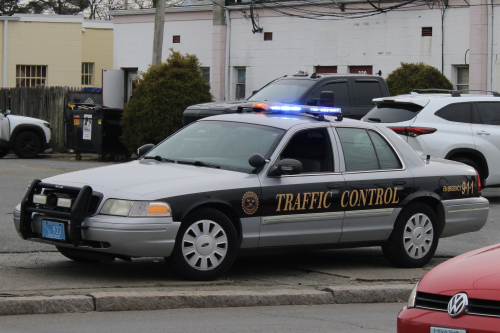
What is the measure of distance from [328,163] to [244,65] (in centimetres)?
2002

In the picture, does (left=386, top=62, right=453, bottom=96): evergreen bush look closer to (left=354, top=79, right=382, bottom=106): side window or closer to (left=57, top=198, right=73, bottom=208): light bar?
(left=354, top=79, right=382, bottom=106): side window

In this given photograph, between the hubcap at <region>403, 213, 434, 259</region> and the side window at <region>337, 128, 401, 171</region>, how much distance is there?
61cm

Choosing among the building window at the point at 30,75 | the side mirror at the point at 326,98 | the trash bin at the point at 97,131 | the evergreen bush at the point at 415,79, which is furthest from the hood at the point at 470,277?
the building window at the point at 30,75

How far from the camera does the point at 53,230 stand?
719 centimetres

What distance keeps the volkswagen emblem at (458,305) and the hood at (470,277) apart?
4cm

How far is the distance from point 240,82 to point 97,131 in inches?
282

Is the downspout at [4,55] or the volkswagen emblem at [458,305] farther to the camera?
the downspout at [4,55]

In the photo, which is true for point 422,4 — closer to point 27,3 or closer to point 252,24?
point 252,24

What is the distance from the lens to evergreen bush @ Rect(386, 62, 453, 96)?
71.5 ft

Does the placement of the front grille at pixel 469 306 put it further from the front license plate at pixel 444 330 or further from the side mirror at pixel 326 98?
the side mirror at pixel 326 98

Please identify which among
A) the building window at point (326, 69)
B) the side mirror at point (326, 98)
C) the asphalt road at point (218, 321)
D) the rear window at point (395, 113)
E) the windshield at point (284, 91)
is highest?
the building window at point (326, 69)

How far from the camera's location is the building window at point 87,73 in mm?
46875

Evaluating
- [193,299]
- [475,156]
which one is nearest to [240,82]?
[475,156]

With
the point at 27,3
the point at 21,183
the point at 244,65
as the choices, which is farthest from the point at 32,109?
the point at 27,3
